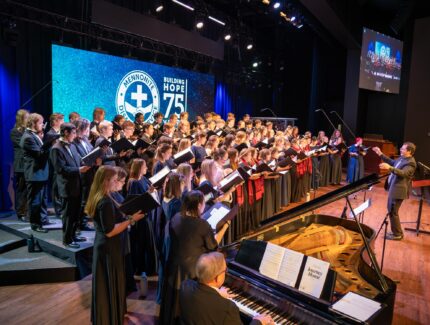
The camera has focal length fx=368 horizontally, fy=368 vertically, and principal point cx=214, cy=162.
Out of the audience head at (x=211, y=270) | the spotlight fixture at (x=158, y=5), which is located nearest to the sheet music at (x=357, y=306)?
the audience head at (x=211, y=270)

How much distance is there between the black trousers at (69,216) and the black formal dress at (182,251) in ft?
7.14

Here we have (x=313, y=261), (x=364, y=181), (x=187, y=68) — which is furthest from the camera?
(x=187, y=68)

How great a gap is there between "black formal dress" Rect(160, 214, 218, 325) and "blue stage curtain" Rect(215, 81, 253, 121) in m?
10.6

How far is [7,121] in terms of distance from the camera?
22.8 ft

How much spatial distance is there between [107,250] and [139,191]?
4.10 feet

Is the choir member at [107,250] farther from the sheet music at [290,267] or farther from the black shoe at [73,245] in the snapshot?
the black shoe at [73,245]

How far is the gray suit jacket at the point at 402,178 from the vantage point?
254 inches

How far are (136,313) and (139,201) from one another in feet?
4.93

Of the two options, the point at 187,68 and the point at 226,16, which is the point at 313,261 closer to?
the point at 187,68

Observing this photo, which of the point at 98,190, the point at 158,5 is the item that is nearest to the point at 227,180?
the point at 98,190

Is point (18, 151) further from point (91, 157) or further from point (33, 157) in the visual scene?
point (91, 157)

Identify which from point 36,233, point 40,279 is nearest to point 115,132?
point 36,233

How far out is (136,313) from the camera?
412cm

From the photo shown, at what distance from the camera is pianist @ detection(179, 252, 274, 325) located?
2.11 m
